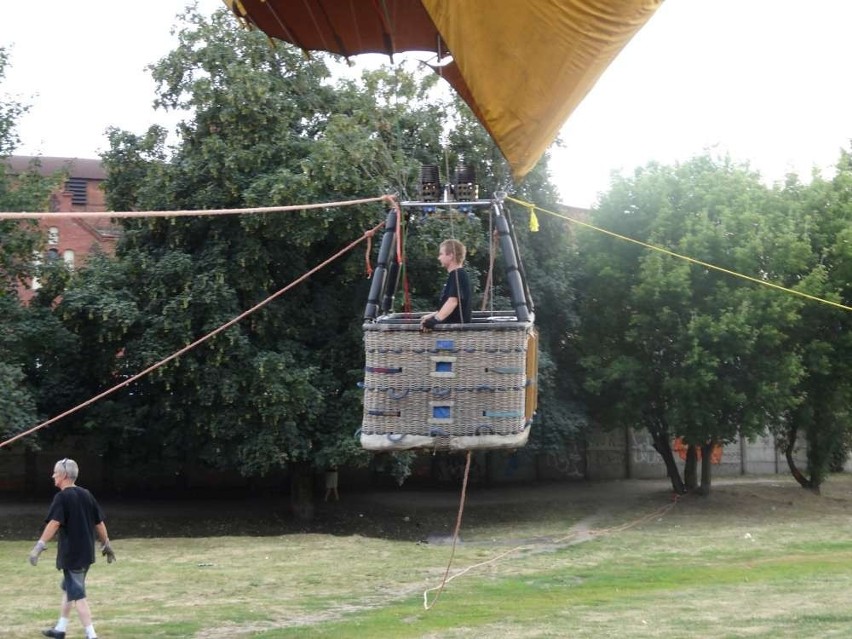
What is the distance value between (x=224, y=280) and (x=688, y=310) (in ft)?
33.3

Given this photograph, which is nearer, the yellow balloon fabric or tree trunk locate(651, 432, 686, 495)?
the yellow balloon fabric

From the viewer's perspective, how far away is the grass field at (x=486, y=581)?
415 inches

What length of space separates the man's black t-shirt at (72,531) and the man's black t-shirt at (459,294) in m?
3.45

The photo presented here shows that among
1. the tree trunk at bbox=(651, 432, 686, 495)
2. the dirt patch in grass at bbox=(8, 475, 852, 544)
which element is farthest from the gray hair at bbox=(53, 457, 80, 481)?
Answer: the tree trunk at bbox=(651, 432, 686, 495)

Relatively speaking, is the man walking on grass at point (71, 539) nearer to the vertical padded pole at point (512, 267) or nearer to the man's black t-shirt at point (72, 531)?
the man's black t-shirt at point (72, 531)

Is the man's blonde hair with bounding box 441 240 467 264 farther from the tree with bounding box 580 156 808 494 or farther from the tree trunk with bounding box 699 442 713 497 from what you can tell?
the tree trunk with bounding box 699 442 713 497

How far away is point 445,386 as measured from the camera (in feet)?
26.7

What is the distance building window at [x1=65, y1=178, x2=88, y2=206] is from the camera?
41.0 meters

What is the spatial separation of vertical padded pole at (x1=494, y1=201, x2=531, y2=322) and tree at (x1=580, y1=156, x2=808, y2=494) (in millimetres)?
16401

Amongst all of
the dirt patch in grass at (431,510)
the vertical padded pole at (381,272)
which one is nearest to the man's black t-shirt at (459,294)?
the vertical padded pole at (381,272)

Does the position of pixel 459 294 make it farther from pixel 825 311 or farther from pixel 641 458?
pixel 641 458

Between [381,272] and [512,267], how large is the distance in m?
0.95

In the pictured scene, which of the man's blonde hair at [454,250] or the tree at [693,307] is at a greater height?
the tree at [693,307]

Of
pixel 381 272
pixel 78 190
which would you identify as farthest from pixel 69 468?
pixel 78 190
